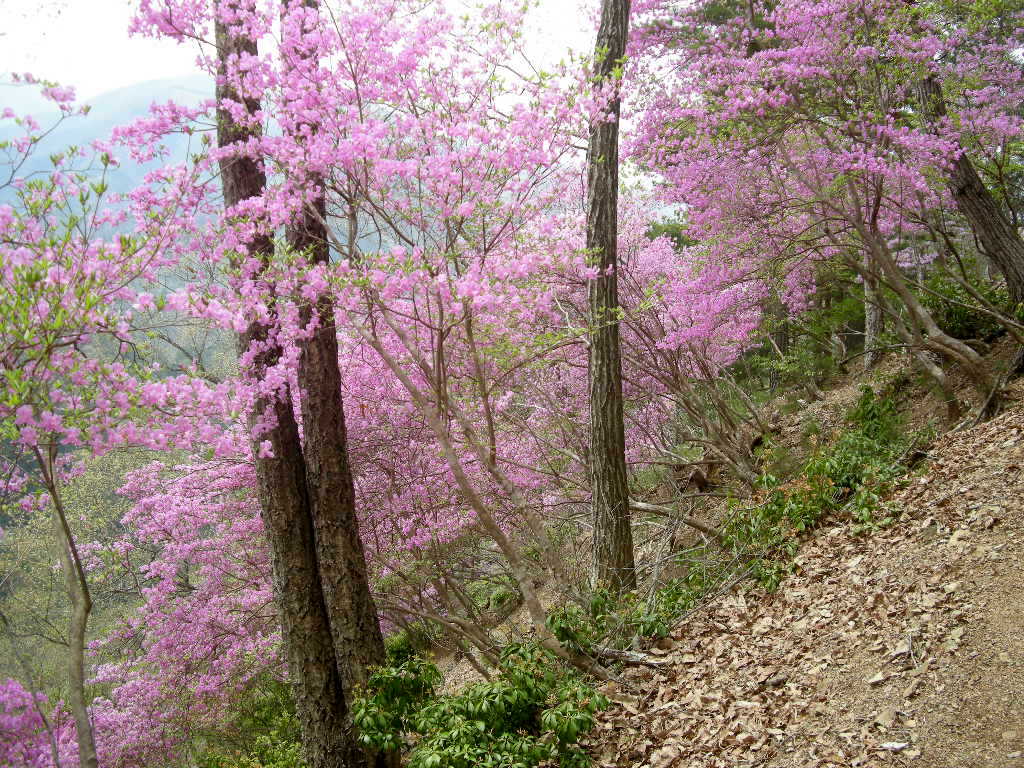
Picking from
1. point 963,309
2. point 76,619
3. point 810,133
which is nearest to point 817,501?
point 963,309

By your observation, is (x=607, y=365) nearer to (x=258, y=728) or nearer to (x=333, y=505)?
(x=333, y=505)

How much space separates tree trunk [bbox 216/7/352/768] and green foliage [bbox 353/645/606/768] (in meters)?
0.76

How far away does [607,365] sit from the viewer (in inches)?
249

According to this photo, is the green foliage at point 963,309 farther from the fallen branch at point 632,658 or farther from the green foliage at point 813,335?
the fallen branch at point 632,658

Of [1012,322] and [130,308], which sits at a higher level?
[130,308]

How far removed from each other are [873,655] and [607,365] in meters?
3.16

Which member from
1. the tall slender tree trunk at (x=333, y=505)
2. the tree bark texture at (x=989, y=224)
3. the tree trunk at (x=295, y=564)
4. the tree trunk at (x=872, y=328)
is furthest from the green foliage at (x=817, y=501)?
the tree trunk at (x=872, y=328)

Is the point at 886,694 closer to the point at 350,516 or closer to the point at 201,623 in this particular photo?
the point at 350,516

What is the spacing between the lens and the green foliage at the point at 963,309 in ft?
26.1

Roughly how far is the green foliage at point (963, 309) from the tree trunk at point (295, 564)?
7164 mm

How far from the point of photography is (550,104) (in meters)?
5.14

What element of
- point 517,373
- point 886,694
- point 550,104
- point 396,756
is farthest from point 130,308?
point 517,373

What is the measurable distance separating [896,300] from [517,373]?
6.13m

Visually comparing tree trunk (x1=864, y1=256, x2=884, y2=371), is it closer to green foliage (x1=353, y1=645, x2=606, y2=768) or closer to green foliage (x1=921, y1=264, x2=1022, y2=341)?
green foliage (x1=921, y1=264, x2=1022, y2=341)
